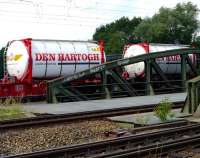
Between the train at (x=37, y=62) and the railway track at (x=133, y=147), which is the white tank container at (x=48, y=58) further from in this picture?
the railway track at (x=133, y=147)

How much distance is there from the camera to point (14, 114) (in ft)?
61.8

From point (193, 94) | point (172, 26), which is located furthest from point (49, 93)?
point (172, 26)

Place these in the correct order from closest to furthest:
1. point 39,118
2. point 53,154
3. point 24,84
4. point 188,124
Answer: point 53,154 → point 188,124 → point 39,118 → point 24,84

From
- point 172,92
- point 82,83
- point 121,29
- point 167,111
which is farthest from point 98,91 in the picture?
point 121,29

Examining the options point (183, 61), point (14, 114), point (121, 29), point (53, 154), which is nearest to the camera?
point (53, 154)

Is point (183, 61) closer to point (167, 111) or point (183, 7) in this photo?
point (167, 111)

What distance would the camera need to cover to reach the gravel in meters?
11.6

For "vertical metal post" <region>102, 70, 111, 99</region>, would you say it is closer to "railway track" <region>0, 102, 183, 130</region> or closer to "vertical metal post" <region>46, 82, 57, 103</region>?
"vertical metal post" <region>46, 82, 57, 103</region>

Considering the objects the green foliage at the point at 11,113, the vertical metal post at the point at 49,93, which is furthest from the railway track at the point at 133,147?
the vertical metal post at the point at 49,93

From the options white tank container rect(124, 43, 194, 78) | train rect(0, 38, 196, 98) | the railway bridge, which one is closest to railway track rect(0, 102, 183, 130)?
the railway bridge

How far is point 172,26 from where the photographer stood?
87.8 metres

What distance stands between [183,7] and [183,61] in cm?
6063

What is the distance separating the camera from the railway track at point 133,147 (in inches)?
371

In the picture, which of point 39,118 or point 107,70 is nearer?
point 39,118
